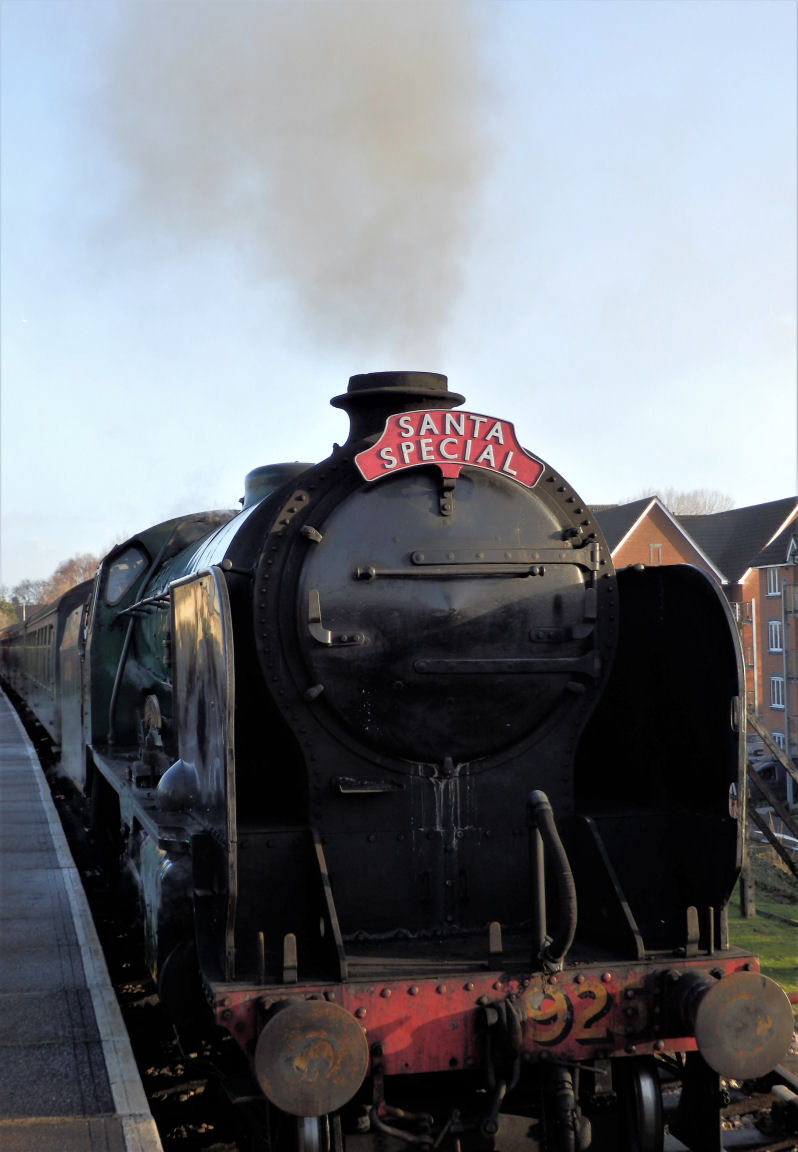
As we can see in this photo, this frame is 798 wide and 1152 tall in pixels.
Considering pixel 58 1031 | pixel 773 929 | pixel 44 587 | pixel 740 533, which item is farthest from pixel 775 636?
pixel 44 587

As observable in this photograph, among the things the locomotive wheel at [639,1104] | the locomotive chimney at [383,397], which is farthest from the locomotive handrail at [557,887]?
the locomotive chimney at [383,397]

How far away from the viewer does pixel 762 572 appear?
33.5 metres

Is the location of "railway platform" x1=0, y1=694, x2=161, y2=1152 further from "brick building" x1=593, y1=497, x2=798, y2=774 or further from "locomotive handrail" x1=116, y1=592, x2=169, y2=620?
"brick building" x1=593, y1=497, x2=798, y2=774

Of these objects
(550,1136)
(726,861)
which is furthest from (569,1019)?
(726,861)

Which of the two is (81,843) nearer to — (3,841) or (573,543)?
(3,841)

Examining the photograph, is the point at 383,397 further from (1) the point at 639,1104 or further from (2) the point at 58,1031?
(2) the point at 58,1031

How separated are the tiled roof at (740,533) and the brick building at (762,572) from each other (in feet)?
0.15

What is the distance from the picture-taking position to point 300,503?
4113 mm

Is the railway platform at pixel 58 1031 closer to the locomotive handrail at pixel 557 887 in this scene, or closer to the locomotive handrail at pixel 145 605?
the locomotive handrail at pixel 557 887

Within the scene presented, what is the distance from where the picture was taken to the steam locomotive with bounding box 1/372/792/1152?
3.49 metres

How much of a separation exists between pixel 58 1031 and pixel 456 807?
2.27m

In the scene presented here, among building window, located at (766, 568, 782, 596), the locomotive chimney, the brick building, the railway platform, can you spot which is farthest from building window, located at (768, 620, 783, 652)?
the locomotive chimney

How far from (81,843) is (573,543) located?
25.1 feet

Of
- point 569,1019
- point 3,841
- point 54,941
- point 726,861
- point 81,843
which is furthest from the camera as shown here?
point 81,843
